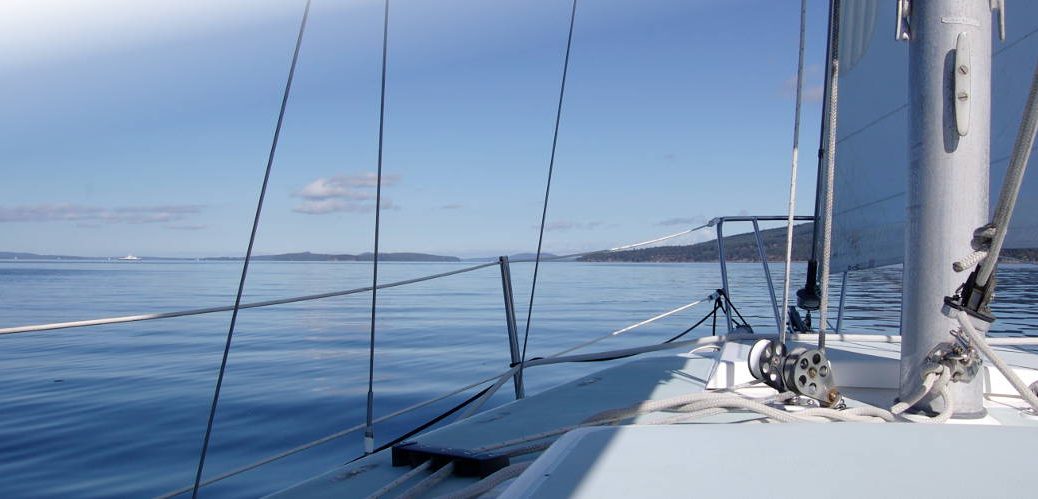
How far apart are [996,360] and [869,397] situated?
0.74 metres

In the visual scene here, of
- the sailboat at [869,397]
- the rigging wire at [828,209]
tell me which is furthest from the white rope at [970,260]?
the rigging wire at [828,209]

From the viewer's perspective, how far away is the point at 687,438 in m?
1.02

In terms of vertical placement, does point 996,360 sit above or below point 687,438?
above

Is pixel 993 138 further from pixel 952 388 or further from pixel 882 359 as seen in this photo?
pixel 952 388

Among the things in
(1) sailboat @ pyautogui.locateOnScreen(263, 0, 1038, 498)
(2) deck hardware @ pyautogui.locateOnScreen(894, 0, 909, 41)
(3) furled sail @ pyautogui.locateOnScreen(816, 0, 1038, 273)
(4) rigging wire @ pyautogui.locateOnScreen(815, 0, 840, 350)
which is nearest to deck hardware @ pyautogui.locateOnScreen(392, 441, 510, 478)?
(1) sailboat @ pyautogui.locateOnScreen(263, 0, 1038, 498)

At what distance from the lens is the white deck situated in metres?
0.88

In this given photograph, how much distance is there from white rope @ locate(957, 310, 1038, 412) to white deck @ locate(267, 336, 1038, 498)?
0.44 ft

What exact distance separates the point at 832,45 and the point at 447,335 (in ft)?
20.6

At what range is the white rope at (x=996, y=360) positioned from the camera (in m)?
1.38

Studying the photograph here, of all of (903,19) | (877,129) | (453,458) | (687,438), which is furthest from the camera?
(877,129)

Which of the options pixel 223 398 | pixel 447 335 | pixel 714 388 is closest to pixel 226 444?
pixel 223 398

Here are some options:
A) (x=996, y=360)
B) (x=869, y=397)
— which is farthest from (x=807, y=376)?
(x=996, y=360)

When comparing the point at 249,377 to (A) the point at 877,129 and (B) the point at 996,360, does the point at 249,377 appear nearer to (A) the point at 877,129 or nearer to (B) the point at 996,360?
(A) the point at 877,129

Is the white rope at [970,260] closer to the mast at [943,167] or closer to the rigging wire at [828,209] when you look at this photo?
the mast at [943,167]
